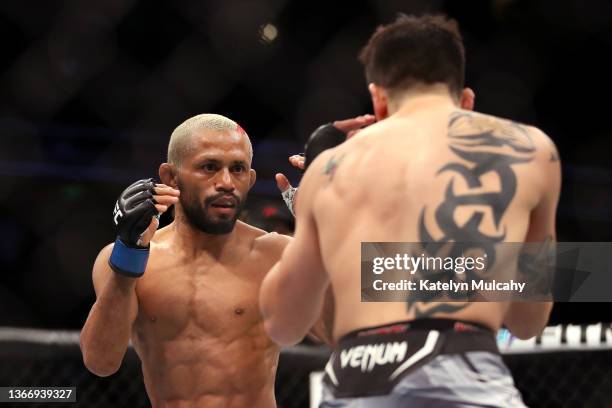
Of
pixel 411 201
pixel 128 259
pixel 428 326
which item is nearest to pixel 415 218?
pixel 411 201

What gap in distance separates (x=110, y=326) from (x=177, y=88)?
5.64 ft

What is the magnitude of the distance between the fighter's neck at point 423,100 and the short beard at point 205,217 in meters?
0.75

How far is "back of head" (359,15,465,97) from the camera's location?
1.43m

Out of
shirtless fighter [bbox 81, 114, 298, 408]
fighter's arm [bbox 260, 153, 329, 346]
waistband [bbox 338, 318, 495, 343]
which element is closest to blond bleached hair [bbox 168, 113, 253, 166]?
shirtless fighter [bbox 81, 114, 298, 408]

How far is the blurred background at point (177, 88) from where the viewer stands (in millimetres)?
3379

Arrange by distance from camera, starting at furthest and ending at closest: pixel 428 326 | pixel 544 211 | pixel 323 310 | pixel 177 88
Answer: pixel 177 88 → pixel 323 310 → pixel 544 211 → pixel 428 326

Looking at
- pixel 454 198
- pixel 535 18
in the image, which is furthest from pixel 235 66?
pixel 454 198

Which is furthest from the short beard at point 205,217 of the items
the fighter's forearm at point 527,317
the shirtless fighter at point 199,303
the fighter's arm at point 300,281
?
the fighter's forearm at point 527,317

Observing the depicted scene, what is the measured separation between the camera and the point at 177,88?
3.51 m

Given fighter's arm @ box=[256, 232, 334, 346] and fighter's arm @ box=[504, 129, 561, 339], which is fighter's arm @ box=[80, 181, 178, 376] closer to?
fighter's arm @ box=[256, 232, 334, 346]

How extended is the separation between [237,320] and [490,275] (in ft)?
3.05

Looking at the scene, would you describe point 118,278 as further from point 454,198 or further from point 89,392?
point 89,392

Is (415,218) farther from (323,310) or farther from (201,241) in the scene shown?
(201,241)

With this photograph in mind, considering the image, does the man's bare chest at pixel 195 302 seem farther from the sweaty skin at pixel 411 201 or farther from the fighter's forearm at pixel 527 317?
the fighter's forearm at pixel 527 317
